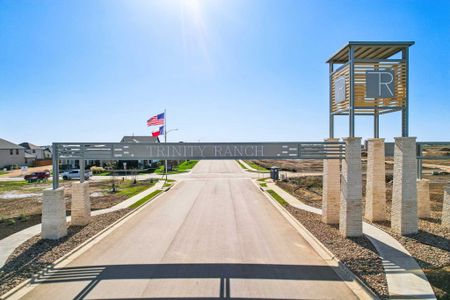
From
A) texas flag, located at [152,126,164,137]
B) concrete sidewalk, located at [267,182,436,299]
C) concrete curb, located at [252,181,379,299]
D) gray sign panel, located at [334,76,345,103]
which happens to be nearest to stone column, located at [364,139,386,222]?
concrete sidewalk, located at [267,182,436,299]

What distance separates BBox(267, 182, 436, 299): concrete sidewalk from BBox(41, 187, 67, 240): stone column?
1307 centimetres

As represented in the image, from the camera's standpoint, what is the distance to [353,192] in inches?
513

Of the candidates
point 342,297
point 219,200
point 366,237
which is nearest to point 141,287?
point 342,297

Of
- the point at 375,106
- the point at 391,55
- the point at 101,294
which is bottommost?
the point at 101,294

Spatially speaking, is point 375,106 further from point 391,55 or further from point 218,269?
point 218,269

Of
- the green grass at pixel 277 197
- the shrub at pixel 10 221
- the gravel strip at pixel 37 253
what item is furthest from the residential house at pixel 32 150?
the gravel strip at pixel 37 253

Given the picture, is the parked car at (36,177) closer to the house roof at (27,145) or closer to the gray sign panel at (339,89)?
the gray sign panel at (339,89)

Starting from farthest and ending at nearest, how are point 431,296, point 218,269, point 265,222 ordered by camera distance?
point 265,222 < point 218,269 < point 431,296

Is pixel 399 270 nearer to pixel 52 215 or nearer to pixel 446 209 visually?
pixel 446 209

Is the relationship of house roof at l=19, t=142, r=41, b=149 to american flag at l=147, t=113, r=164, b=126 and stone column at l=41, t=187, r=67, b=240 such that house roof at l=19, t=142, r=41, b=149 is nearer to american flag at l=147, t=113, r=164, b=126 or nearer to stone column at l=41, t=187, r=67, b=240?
american flag at l=147, t=113, r=164, b=126

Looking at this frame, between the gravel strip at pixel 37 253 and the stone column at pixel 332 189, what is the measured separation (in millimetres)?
11663

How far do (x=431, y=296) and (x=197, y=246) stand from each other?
7.90 meters

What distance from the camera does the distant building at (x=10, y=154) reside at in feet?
194

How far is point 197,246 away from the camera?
1212cm
